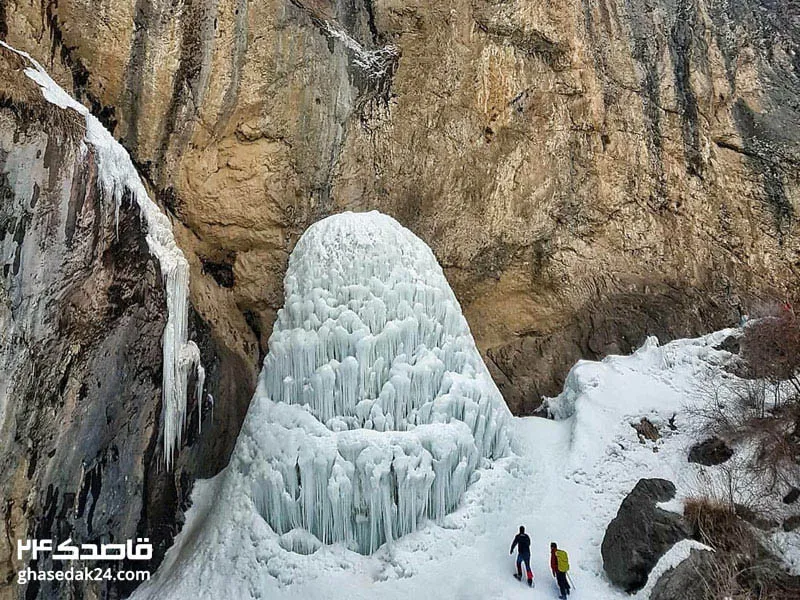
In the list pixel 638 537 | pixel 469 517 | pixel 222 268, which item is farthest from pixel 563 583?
pixel 222 268

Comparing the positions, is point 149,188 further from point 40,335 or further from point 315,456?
point 315,456

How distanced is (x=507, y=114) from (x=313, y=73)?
3.49 metres

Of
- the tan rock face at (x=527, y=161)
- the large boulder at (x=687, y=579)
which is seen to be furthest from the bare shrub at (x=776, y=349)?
the large boulder at (x=687, y=579)

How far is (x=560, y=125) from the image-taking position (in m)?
11.9

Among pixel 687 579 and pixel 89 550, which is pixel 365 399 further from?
pixel 687 579

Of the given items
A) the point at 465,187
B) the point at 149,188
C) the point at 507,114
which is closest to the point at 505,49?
the point at 507,114

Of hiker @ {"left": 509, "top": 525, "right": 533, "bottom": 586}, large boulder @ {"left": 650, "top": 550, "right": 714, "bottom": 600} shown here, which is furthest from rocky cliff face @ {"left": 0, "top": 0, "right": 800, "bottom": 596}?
large boulder @ {"left": 650, "top": 550, "right": 714, "bottom": 600}

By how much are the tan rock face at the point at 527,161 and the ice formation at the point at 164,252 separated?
197cm

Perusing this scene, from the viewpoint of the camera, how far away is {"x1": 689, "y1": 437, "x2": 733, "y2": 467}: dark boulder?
28.5ft

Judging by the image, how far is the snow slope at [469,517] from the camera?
7.48 meters

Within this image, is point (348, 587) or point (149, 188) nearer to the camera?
point (348, 587)

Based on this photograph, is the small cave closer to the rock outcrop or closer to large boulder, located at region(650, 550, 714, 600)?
the rock outcrop

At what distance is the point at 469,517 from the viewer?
26.8ft

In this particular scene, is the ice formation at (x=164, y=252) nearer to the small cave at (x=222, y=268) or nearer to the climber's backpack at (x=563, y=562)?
the small cave at (x=222, y=268)
